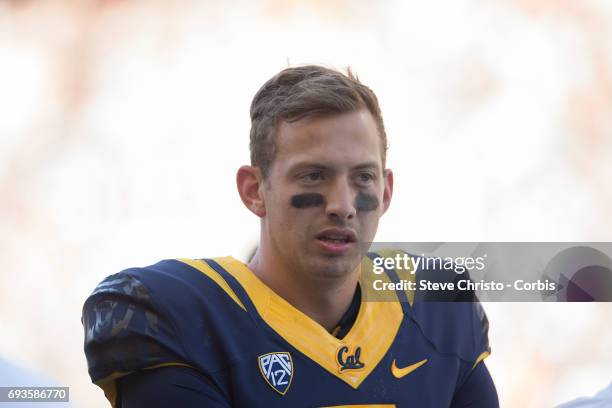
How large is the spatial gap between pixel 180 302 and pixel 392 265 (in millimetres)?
649

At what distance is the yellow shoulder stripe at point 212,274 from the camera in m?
1.83

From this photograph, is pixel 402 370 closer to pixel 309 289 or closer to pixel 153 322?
pixel 309 289

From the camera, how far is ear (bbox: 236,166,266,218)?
1.93m

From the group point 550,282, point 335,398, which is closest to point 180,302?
point 335,398

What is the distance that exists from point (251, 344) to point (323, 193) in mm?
361

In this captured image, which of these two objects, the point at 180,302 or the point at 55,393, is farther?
the point at 55,393

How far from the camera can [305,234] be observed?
179 cm

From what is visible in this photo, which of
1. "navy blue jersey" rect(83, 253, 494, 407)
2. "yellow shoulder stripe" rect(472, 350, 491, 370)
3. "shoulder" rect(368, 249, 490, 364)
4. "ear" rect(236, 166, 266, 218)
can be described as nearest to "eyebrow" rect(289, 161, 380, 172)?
"ear" rect(236, 166, 266, 218)

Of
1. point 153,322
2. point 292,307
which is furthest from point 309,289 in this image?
point 153,322

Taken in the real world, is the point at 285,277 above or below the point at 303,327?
above

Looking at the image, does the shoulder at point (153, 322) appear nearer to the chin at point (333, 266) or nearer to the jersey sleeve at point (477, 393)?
the chin at point (333, 266)

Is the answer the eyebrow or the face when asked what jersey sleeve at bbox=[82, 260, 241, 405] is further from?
the eyebrow

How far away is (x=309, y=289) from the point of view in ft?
6.19

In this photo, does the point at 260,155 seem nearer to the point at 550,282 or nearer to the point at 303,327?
the point at 303,327
